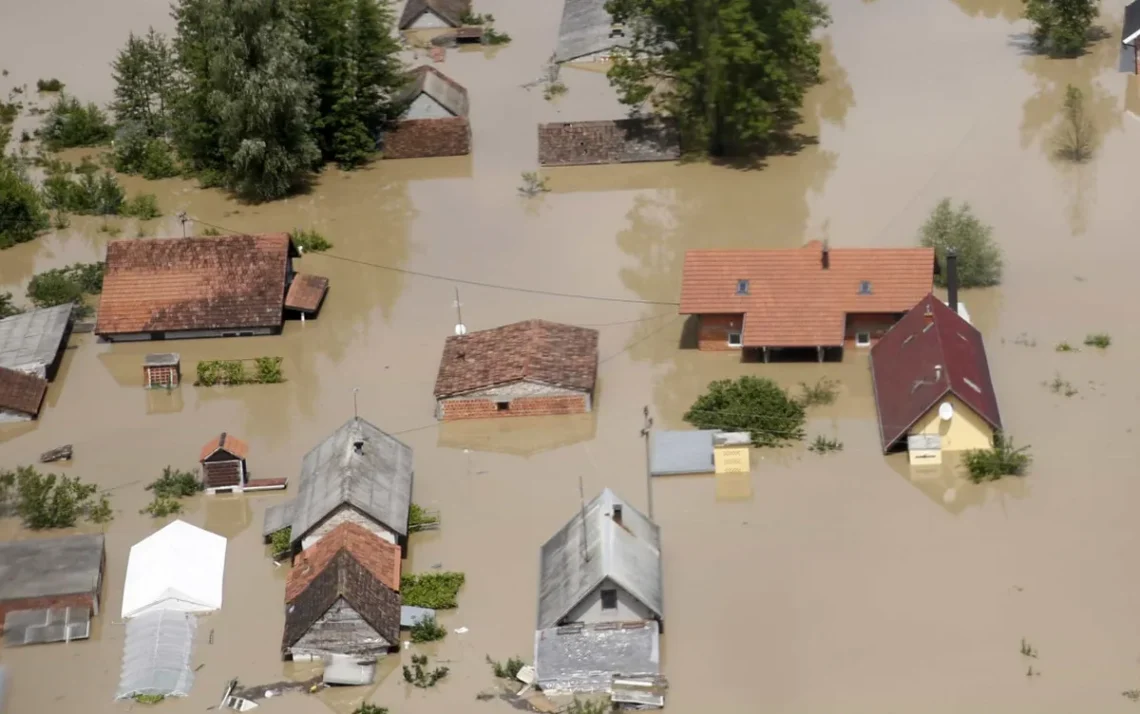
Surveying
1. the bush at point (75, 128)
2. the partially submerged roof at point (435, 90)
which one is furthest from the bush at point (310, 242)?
the bush at point (75, 128)

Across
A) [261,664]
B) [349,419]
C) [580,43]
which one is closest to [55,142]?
[580,43]

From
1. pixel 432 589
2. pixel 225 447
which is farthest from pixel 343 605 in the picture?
pixel 225 447

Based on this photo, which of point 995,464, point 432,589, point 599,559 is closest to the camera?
point 599,559

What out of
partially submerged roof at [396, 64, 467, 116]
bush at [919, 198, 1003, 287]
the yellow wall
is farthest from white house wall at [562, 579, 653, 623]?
partially submerged roof at [396, 64, 467, 116]

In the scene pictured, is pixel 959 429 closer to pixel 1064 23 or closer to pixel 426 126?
pixel 426 126

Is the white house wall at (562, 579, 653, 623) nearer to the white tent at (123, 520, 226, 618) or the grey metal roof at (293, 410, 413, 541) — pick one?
the grey metal roof at (293, 410, 413, 541)

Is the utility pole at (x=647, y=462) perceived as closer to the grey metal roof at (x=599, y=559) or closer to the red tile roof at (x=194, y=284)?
the grey metal roof at (x=599, y=559)
